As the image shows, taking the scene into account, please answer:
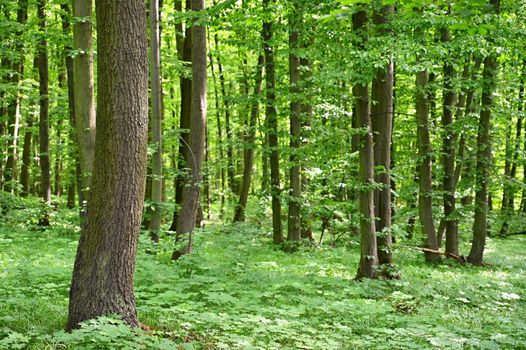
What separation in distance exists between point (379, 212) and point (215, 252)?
486 cm

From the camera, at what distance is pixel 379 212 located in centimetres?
1080

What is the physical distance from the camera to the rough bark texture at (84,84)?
1065 centimetres

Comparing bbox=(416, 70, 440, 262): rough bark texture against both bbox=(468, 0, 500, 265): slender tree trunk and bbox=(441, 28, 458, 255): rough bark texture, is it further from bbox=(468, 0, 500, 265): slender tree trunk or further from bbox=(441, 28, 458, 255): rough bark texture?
bbox=(468, 0, 500, 265): slender tree trunk

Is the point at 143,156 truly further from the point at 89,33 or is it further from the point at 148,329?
the point at 89,33

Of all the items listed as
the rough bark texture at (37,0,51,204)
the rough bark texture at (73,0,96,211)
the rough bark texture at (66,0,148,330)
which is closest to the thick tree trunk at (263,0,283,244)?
the rough bark texture at (73,0,96,211)

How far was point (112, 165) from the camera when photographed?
200 inches

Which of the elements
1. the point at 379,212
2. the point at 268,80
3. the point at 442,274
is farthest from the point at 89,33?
Result: the point at 442,274

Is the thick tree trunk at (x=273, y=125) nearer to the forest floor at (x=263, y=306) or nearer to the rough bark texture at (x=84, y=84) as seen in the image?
the forest floor at (x=263, y=306)

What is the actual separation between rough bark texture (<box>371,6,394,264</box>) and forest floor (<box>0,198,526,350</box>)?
93 cm

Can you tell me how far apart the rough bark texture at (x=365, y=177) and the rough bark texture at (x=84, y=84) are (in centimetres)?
563

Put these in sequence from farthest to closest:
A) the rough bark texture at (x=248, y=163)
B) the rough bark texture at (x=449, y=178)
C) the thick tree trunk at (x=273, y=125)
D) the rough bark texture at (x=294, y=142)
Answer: the rough bark texture at (x=248, y=163) < the rough bark texture at (x=449, y=178) < the thick tree trunk at (x=273, y=125) < the rough bark texture at (x=294, y=142)

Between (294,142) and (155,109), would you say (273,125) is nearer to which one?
(294,142)

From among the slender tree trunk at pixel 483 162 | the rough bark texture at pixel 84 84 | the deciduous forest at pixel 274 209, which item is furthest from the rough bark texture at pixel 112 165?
the slender tree trunk at pixel 483 162

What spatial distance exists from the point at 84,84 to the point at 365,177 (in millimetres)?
6330
